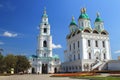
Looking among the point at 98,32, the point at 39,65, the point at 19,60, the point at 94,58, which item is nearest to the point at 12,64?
the point at 19,60

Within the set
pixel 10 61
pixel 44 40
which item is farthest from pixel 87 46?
pixel 10 61

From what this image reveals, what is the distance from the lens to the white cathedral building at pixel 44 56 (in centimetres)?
8406

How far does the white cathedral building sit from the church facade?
25.4ft

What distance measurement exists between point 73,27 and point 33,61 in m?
23.1

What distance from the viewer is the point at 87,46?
70.0 metres

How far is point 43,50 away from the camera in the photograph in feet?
288

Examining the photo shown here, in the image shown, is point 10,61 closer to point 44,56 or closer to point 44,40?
point 44,56

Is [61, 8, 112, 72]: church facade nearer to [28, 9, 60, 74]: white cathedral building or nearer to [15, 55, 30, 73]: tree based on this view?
[28, 9, 60, 74]: white cathedral building

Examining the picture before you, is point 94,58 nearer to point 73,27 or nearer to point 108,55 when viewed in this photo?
point 108,55

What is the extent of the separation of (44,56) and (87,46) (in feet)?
81.0

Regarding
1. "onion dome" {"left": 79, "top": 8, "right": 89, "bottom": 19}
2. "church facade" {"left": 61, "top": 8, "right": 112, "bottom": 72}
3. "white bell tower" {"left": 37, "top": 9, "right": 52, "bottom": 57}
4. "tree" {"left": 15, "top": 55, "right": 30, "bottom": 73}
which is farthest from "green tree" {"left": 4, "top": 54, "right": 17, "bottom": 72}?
"onion dome" {"left": 79, "top": 8, "right": 89, "bottom": 19}

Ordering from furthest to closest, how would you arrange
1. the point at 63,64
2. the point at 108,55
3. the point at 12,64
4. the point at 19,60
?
1. the point at 63,64
2. the point at 108,55
3. the point at 19,60
4. the point at 12,64

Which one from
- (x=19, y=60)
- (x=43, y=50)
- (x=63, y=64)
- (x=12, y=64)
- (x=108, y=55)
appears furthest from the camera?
(x=43, y=50)

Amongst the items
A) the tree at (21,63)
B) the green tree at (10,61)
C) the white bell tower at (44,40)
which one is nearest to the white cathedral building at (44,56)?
the white bell tower at (44,40)
